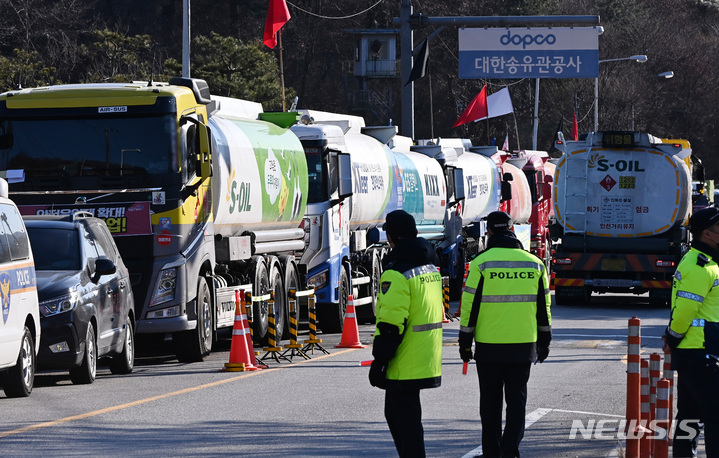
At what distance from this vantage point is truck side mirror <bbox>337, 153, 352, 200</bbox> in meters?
22.1

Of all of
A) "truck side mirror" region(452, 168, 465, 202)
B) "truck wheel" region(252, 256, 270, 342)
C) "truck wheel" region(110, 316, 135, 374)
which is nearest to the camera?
"truck wheel" region(110, 316, 135, 374)

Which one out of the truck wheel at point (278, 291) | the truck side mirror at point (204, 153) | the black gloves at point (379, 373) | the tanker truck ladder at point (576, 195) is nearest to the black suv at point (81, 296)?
the truck side mirror at point (204, 153)

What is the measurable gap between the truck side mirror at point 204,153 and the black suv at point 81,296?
1.63 metres

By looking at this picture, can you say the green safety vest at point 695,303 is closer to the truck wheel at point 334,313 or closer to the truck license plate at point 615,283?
the truck wheel at point 334,313

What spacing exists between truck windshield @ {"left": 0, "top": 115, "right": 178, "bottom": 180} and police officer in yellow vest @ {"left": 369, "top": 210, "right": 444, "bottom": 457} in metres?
8.70

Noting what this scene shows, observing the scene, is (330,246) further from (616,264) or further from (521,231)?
(521,231)

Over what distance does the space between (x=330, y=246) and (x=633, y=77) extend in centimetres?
6825

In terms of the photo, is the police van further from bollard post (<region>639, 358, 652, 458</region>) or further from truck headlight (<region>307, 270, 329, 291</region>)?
truck headlight (<region>307, 270, 329, 291</region>)

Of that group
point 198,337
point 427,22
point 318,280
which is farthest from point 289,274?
point 427,22

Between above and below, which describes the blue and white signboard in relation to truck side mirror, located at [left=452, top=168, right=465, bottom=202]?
above

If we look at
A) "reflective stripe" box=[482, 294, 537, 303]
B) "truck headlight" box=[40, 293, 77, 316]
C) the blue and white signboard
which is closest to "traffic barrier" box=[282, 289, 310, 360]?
"truck headlight" box=[40, 293, 77, 316]

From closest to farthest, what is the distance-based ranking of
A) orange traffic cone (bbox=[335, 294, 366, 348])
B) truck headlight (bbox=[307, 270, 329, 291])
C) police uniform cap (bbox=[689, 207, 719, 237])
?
police uniform cap (bbox=[689, 207, 719, 237])
orange traffic cone (bbox=[335, 294, 366, 348])
truck headlight (bbox=[307, 270, 329, 291])

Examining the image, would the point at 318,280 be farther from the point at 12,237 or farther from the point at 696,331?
the point at 696,331

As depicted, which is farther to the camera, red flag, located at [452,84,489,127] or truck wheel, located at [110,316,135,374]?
red flag, located at [452,84,489,127]
